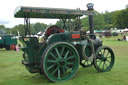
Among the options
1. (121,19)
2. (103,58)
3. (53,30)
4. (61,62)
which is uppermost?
(121,19)

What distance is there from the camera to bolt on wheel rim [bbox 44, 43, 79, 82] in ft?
14.6

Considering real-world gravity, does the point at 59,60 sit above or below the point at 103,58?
above

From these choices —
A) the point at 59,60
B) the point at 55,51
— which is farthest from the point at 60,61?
the point at 55,51

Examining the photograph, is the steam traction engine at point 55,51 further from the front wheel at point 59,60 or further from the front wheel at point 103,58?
the front wheel at point 103,58

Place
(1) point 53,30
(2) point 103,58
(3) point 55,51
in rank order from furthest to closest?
(2) point 103,58
(1) point 53,30
(3) point 55,51

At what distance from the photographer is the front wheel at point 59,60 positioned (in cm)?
437

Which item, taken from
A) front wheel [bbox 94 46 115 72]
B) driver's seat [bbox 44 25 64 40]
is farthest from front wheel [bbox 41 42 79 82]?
front wheel [bbox 94 46 115 72]

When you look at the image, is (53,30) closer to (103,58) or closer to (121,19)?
(103,58)

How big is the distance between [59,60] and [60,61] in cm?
4

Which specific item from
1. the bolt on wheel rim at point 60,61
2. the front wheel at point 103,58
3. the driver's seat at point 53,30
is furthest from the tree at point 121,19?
the bolt on wheel rim at point 60,61

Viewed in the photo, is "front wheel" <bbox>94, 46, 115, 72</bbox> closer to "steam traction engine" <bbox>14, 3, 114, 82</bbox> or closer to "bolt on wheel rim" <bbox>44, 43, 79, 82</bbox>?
"steam traction engine" <bbox>14, 3, 114, 82</bbox>

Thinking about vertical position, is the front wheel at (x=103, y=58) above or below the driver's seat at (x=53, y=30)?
below

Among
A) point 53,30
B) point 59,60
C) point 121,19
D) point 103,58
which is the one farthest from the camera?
point 121,19

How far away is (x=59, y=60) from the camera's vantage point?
15.0 feet
